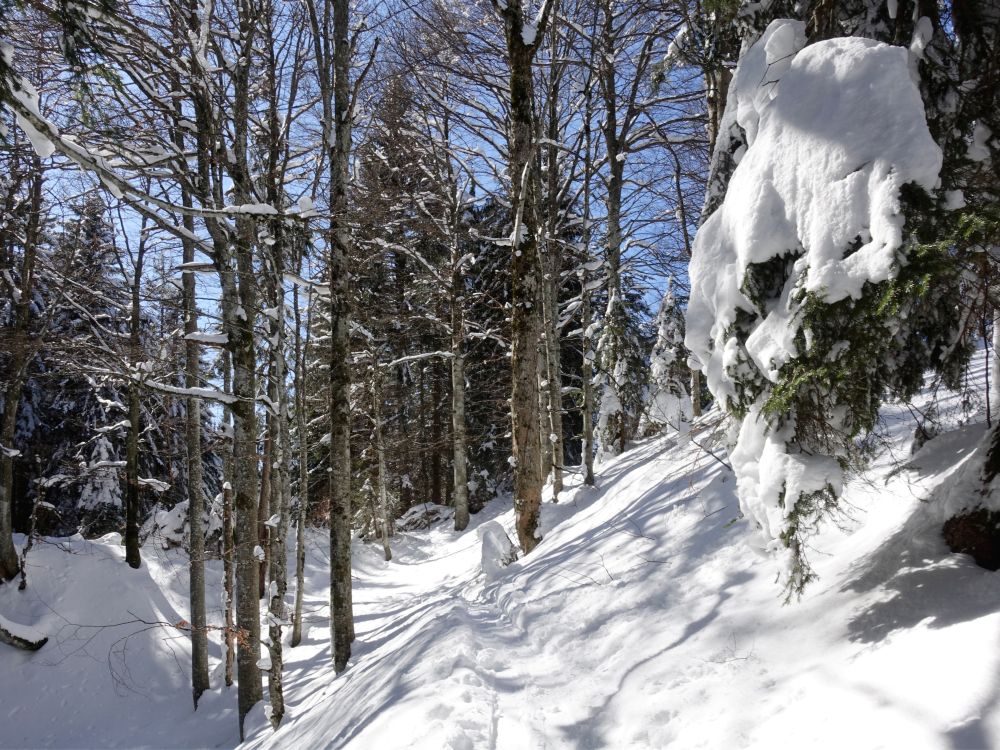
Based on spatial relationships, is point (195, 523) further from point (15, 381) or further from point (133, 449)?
point (15, 381)

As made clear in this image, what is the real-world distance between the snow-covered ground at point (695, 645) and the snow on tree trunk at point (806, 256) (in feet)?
1.52

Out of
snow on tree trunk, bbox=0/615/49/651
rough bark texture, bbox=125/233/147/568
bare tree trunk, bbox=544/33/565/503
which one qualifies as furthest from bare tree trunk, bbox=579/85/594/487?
snow on tree trunk, bbox=0/615/49/651

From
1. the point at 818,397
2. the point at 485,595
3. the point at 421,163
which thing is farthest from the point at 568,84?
the point at 818,397

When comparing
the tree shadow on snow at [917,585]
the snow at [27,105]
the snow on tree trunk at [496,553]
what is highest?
the snow at [27,105]

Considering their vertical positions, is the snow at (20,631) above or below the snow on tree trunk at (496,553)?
below

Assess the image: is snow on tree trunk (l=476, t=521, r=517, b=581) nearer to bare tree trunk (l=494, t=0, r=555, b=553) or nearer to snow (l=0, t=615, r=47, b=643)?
bare tree trunk (l=494, t=0, r=555, b=553)

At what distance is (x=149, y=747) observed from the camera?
7.97 metres

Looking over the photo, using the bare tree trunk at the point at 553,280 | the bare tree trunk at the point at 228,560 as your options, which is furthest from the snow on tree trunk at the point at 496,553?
the bare tree trunk at the point at 228,560

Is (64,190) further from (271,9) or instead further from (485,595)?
(485,595)

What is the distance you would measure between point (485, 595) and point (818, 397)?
5.08 m

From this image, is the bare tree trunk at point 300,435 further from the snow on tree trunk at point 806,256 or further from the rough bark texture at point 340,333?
the snow on tree trunk at point 806,256

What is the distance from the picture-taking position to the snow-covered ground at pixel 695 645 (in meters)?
2.05

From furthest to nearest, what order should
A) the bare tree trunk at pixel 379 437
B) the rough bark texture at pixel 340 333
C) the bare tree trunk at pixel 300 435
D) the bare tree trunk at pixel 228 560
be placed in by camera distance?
the bare tree trunk at pixel 379 437
the bare tree trunk at pixel 300 435
the bare tree trunk at pixel 228 560
the rough bark texture at pixel 340 333

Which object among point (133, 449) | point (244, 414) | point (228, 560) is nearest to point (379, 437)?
point (228, 560)
